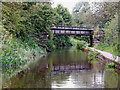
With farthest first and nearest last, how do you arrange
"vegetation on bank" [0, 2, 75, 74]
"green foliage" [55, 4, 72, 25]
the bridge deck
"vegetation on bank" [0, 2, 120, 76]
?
"green foliage" [55, 4, 72, 25]
the bridge deck
"vegetation on bank" [0, 2, 75, 74]
"vegetation on bank" [0, 2, 120, 76]

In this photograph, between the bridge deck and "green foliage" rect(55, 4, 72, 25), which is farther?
"green foliage" rect(55, 4, 72, 25)

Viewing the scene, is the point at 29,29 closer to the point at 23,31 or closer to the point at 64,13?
the point at 23,31

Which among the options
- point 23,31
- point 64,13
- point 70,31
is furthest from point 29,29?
point 64,13

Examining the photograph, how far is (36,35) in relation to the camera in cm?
2020

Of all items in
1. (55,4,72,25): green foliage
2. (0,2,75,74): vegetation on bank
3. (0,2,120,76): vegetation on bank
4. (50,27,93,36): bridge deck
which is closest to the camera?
(0,2,120,76): vegetation on bank

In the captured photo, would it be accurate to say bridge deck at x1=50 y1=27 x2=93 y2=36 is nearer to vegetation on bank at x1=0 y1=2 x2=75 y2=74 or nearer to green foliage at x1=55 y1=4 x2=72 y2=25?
vegetation on bank at x1=0 y1=2 x2=75 y2=74

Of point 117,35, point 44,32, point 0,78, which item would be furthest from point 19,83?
point 44,32

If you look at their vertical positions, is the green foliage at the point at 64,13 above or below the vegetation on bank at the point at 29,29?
above

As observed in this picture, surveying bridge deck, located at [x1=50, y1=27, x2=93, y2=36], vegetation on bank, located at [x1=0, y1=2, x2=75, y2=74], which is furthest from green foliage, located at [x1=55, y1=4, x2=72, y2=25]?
vegetation on bank, located at [x1=0, y1=2, x2=75, y2=74]

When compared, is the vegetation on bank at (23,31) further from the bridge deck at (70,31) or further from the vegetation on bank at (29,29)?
the bridge deck at (70,31)

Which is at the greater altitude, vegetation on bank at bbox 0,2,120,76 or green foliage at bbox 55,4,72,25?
green foliage at bbox 55,4,72,25

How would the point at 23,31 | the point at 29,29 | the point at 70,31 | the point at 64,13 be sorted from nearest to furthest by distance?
1. the point at 23,31
2. the point at 29,29
3. the point at 70,31
4. the point at 64,13

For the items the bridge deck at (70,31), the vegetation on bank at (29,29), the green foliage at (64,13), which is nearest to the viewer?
the vegetation on bank at (29,29)

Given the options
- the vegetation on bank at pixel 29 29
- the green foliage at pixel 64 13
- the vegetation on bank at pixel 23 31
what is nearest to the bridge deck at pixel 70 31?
the vegetation on bank at pixel 29 29
